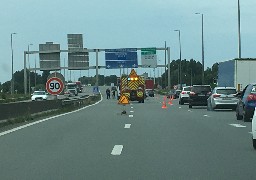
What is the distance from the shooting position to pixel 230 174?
1027 cm

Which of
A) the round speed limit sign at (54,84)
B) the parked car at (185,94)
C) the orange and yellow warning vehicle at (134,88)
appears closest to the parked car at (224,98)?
the round speed limit sign at (54,84)

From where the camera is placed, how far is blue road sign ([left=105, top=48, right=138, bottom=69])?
76.2m

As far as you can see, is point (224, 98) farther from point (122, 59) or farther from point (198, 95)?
point (122, 59)

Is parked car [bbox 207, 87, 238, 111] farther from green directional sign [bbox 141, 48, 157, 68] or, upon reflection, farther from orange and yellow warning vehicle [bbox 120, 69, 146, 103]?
green directional sign [bbox 141, 48, 157, 68]

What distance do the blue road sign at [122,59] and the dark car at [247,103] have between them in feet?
161

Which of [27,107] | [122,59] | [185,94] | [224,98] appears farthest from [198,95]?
[122,59]

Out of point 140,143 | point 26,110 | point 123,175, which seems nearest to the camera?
point 123,175

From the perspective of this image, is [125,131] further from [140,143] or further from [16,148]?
[16,148]

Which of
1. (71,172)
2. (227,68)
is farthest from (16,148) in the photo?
(227,68)

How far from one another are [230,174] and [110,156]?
11.3 feet

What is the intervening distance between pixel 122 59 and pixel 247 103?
51152 mm

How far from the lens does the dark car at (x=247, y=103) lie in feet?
83.5

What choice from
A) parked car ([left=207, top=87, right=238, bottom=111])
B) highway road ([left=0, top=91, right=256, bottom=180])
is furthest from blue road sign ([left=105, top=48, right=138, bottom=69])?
highway road ([left=0, top=91, right=256, bottom=180])

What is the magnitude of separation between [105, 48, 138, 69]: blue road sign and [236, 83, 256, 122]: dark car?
1926 inches
